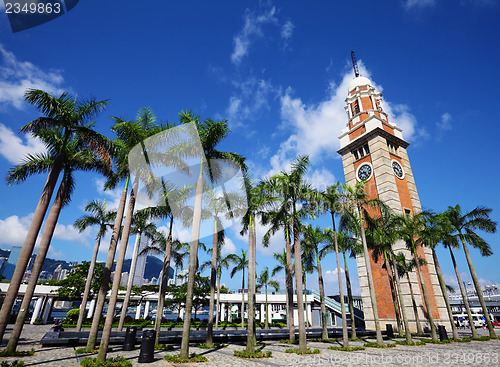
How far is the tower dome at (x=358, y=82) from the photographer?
169 ft

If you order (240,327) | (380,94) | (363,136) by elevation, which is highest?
(380,94)

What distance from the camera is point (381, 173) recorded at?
4031 cm

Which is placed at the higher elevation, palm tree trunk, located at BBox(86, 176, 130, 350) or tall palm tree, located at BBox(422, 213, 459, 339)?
tall palm tree, located at BBox(422, 213, 459, 339)

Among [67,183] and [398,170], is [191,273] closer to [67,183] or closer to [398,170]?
[67,183]

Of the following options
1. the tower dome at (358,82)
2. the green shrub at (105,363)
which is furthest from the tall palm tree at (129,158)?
the tower dome at (358,82)

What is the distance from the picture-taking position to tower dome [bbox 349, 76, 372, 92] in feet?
169

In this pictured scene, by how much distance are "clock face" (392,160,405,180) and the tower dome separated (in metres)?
17.9

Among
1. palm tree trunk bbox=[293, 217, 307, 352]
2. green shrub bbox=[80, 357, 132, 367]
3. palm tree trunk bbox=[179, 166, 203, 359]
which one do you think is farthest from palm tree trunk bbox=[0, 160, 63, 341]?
palm tree trunk bbox=[293, 217, 307, 352]

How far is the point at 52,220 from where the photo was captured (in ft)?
48.4

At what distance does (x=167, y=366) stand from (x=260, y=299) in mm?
46503

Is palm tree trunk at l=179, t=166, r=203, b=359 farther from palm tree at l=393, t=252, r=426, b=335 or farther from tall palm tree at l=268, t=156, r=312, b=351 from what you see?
palm tree at l=393, t=252, r=426, b=335

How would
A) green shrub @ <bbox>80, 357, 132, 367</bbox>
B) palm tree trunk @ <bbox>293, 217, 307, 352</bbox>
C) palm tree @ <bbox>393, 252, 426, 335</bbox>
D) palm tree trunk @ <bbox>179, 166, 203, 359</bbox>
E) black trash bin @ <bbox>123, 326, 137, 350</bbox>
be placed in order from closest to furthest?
green shrub @ <bbox>80, 357, 132, 367</bbox>, palm tree trunk @ <bbox>179, 166, 203, 359</bbox>, black trash bin @ <bbox>123, 326, 137, 350</bbox>, palm tree trunk @ <bbox>293, 217, 307, 352</bbox>, palm tree @ <bbox>393, 252, 426, 335</bbox>

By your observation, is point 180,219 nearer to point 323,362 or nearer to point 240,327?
point 323,362

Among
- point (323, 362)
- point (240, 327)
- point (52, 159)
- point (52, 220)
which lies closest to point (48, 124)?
point (52, 159)
